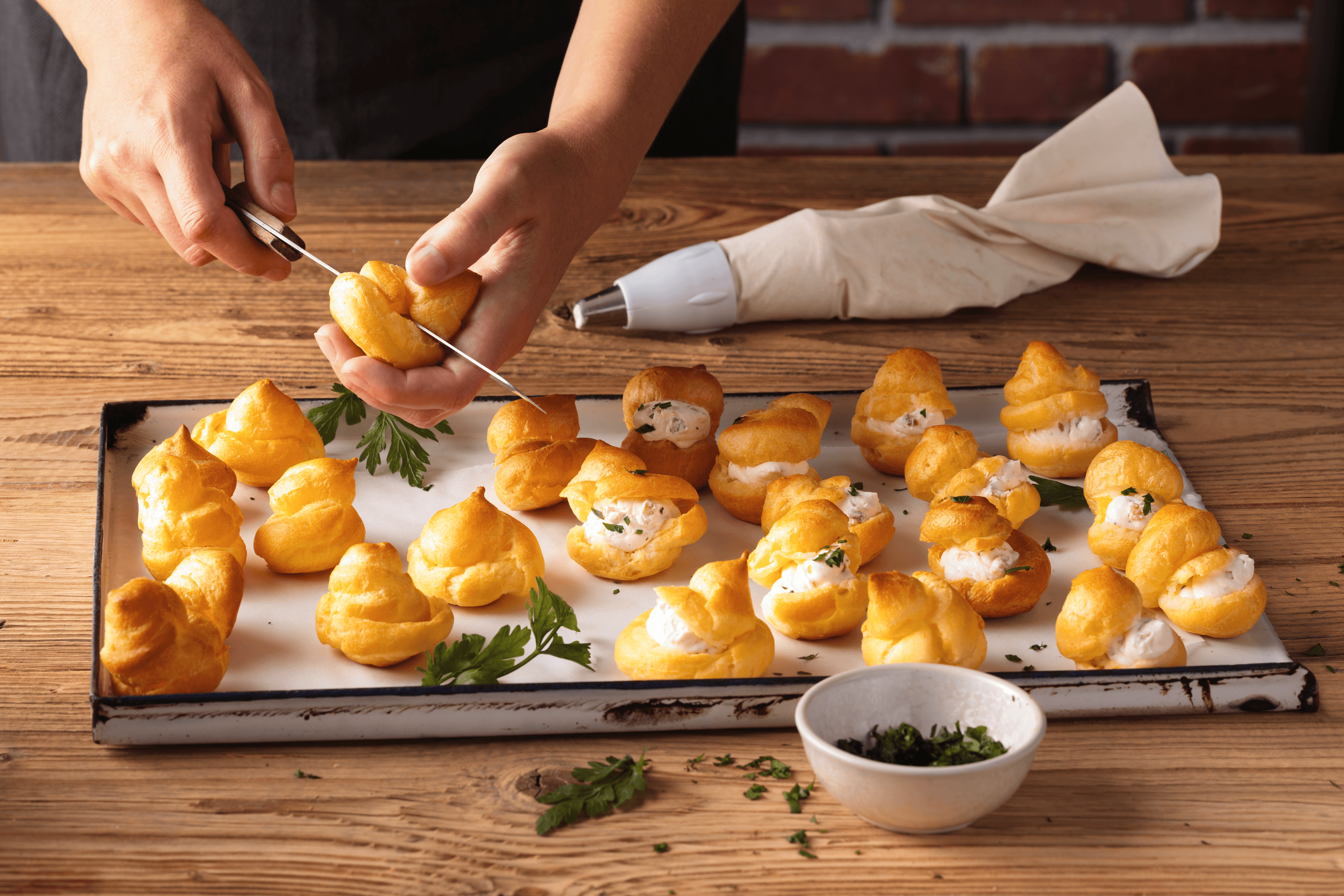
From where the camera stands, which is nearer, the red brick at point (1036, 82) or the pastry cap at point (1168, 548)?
the pastry cap at point (1168, 548)

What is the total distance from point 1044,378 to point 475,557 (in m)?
A: 0.79

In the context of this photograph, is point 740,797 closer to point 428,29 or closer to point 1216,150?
point 428,29

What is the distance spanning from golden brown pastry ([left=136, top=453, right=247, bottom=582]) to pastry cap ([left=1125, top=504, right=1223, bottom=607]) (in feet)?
3.26

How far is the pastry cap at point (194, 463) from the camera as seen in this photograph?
4.61 feet

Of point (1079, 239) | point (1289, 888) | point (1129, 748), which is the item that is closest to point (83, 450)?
point (1129, 748)

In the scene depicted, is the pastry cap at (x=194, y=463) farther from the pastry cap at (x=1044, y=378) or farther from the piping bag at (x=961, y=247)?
the pastry cap at (x=1044, y=378)

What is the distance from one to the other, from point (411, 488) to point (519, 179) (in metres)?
0.43

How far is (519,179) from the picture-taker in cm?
139

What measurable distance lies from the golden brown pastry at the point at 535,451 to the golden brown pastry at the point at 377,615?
0.27 m

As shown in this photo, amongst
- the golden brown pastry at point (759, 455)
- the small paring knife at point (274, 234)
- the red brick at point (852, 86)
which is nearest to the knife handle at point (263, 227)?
the small paring knife at point (274, 234)

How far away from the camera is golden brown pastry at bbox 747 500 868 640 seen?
1242mm

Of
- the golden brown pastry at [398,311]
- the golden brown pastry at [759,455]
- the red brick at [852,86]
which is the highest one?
the golden brown pastry at [398,311]

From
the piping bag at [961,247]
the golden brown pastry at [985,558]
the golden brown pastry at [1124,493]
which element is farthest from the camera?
the piping bag at [961,247]

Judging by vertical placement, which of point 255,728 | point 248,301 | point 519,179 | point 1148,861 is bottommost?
point 248,301
